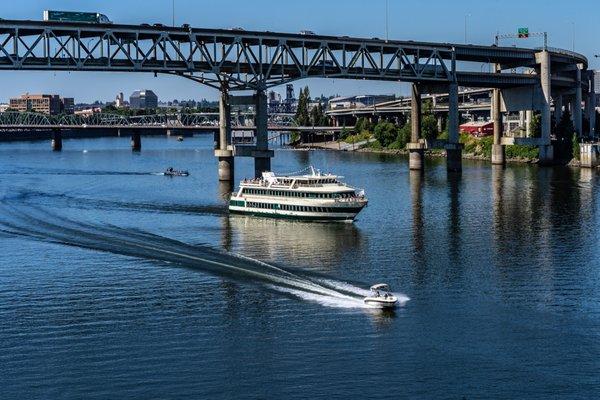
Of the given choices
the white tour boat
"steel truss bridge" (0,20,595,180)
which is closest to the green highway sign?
"steel truss bridge" (0,20,595,180)

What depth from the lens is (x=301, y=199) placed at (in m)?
76.5

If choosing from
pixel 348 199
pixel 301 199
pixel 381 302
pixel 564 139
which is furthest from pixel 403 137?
pixel 381 302

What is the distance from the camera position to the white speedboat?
145ft

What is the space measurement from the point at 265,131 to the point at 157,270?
57.0m

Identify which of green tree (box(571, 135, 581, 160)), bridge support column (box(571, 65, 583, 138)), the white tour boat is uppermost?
bridge support column (box(571, 65, 583, 138))

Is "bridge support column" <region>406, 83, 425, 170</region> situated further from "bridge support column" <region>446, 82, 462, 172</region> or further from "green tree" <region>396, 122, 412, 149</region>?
"green tree" <region>396, 122, 412, 149</region>

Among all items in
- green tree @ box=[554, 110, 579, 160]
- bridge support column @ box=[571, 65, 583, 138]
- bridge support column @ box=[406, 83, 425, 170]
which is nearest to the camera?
bridge support column @ box=[406, 83, 425, 170]

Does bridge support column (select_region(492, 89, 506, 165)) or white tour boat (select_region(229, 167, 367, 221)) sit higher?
bridge support column (select_region(492, 89, 506, 165))

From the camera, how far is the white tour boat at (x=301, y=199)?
7488cm

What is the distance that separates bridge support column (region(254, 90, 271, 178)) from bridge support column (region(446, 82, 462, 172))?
27605 millimetres

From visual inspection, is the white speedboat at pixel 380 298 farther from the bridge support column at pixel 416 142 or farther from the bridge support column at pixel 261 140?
the bridge support column at pixel 416 142

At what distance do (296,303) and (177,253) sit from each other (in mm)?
15701

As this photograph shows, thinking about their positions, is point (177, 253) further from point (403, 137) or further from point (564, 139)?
point (403, 137)

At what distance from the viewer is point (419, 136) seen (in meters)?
132
